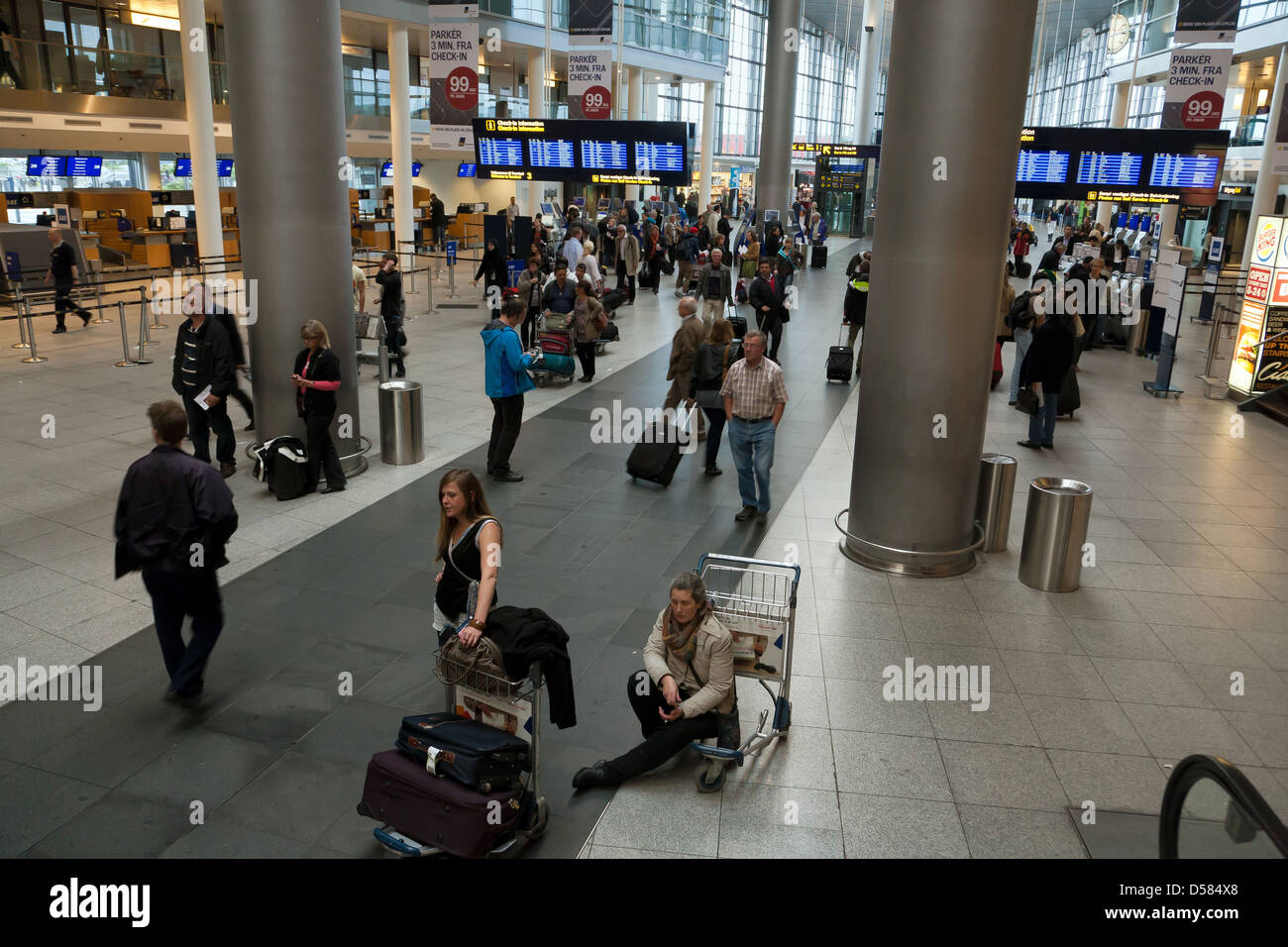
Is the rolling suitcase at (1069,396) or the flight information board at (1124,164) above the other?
the flight information board at (1124,164)

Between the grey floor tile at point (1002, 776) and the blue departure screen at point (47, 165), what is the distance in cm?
3623

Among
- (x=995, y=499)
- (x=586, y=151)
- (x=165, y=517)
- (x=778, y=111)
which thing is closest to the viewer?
(x=165, y=517)

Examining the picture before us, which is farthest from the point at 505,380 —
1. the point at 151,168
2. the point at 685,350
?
the point at 151,168

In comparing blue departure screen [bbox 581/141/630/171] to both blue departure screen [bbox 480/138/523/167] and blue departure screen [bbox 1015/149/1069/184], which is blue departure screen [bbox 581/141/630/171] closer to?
blue departure screen [bbox 480/138/523/167]

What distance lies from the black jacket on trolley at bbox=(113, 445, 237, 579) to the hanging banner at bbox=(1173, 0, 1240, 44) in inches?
843

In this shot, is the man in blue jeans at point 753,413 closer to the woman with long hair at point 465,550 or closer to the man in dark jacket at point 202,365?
the woman with long hair at point 465,550

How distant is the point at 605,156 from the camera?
1889 centimetres

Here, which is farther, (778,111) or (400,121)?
(778,111)

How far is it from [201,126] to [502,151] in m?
6.92

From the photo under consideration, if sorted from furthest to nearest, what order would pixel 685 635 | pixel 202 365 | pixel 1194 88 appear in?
pixel 1194 88 < pixel 202 365 < pixel 685 635

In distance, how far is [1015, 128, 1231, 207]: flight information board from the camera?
16500 mm

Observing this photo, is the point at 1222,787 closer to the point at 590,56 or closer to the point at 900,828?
the point at 900,828

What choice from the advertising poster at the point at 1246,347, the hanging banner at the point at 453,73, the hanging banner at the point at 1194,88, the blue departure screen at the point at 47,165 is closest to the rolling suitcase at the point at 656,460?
the advertising poster at the point at 1246,347

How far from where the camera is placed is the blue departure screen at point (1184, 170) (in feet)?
53.9
